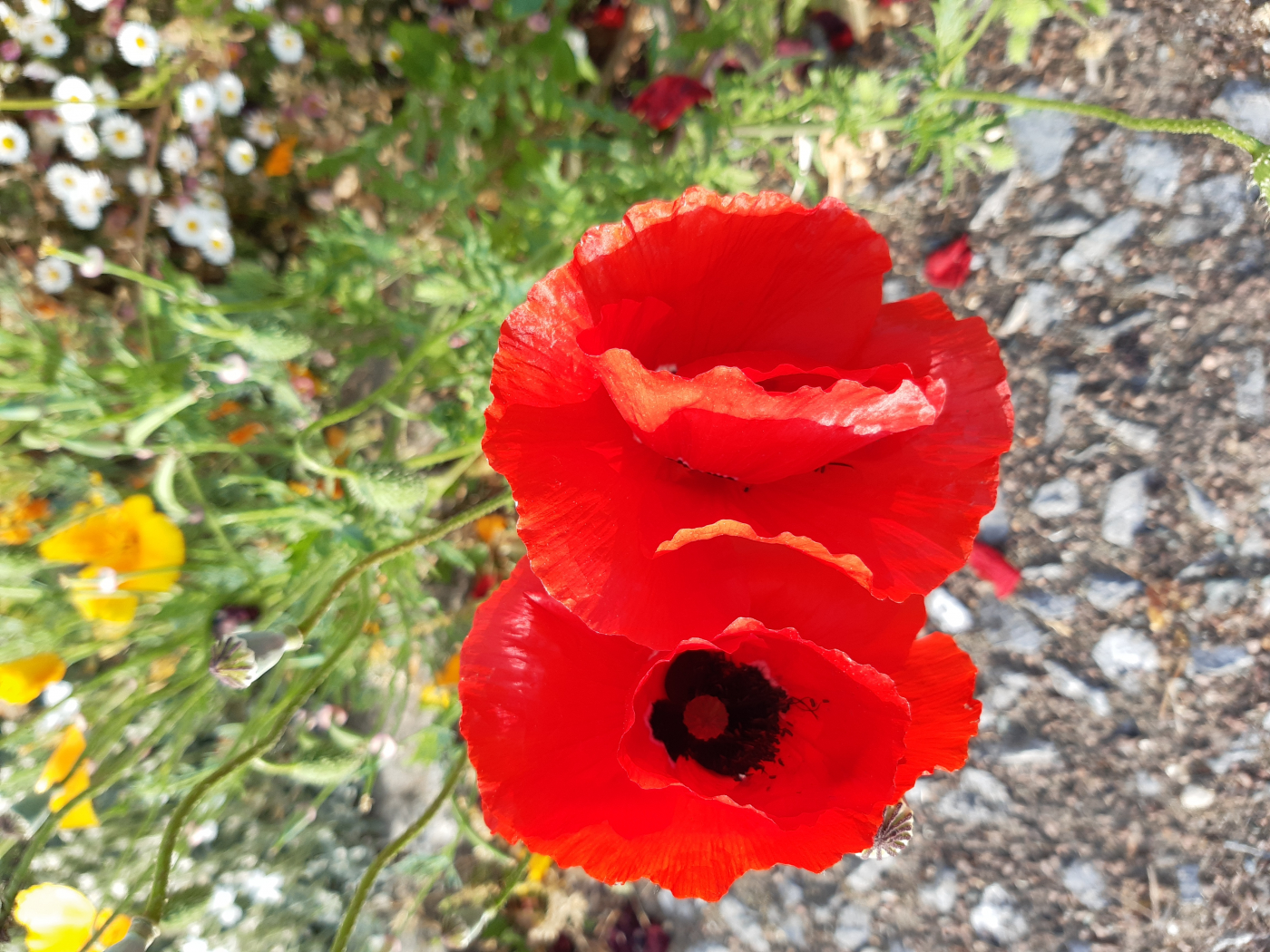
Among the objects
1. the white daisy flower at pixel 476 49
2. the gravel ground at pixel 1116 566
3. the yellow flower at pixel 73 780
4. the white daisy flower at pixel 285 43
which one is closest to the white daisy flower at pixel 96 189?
the white daisy flower at pixel 285 43

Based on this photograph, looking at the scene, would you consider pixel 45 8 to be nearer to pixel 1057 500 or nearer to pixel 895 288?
pixel 895 288

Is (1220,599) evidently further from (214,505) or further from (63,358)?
(63,358)

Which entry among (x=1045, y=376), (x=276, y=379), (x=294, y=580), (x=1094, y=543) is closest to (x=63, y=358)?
(x=276, y=379)

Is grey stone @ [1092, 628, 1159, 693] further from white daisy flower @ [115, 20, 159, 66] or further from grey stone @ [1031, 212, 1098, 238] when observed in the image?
white daisy flower @ [115, 20, 159, 66]

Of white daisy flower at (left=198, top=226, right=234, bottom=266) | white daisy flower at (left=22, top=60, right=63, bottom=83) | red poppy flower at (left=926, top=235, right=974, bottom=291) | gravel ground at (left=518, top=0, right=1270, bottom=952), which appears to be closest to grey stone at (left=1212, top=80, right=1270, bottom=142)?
gravel ground at (left=518, top=0, right=1270, bottom=952)

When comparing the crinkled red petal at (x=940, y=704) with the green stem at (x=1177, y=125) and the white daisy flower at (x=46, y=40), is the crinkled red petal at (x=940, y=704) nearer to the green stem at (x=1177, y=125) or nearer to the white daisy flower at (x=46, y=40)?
the green stem at (x=1177, y=125)
